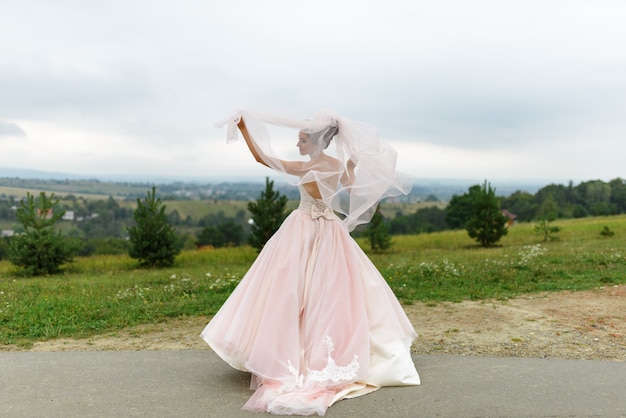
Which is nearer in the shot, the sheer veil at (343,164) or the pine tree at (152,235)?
the sheer veil at (343,164)

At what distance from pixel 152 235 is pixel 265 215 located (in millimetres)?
3764

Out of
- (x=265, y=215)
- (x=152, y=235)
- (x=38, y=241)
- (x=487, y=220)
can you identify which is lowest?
(x=38, y=241)

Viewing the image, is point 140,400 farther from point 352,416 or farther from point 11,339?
point 11,339

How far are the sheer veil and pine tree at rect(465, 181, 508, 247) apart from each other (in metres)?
17.8

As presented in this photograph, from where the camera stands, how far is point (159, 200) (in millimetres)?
18906

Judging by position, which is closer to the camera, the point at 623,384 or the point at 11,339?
the point at 623,384

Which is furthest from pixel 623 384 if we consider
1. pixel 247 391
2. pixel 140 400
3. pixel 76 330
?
pixel 76 330

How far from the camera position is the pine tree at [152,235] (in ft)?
62.1

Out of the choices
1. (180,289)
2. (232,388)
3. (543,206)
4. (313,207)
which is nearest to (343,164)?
(313,207)

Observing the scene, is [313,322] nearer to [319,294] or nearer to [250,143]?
[319,294]

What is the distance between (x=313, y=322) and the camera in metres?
5.99

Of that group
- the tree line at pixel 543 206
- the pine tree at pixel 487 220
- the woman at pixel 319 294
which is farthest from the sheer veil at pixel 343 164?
the tree line at pixel 543 206

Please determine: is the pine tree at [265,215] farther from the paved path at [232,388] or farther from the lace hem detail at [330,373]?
the lace hem detail at [330,373]

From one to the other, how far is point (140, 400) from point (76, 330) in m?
3.34
